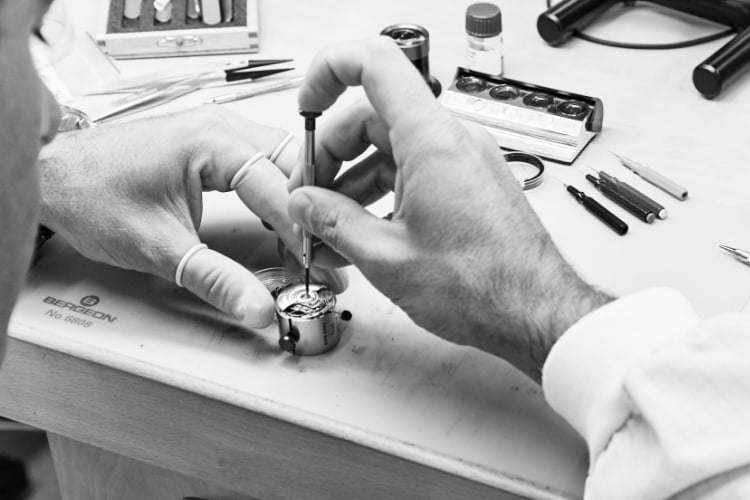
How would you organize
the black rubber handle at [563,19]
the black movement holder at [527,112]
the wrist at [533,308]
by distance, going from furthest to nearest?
the black rubber handle at [563,19] < the black movement holder at [527,112] < the wrist at [533,308]

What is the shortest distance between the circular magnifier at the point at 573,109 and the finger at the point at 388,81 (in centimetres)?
39

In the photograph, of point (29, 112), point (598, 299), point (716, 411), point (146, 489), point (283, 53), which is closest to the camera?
point (29, 112)

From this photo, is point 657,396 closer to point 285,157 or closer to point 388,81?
point 388,81

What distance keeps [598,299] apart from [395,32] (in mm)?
587

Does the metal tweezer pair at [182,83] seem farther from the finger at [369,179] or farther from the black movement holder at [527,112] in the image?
the finger at [369,179]

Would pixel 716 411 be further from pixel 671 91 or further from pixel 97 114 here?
pixel 97 114

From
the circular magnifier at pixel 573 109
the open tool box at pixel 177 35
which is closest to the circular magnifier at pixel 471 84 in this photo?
the circular magnifier at pixel 573 109

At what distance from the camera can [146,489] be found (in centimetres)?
114

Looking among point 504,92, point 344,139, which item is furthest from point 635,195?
point 344,139

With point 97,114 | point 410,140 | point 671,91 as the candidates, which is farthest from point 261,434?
point 671,91

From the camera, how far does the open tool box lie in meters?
1.40

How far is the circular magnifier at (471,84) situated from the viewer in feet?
4.19

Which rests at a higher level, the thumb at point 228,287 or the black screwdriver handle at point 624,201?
the black screwdriver handle at point 624,201

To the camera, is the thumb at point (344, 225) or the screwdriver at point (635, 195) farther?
the screwdriver at point (635, 195)
